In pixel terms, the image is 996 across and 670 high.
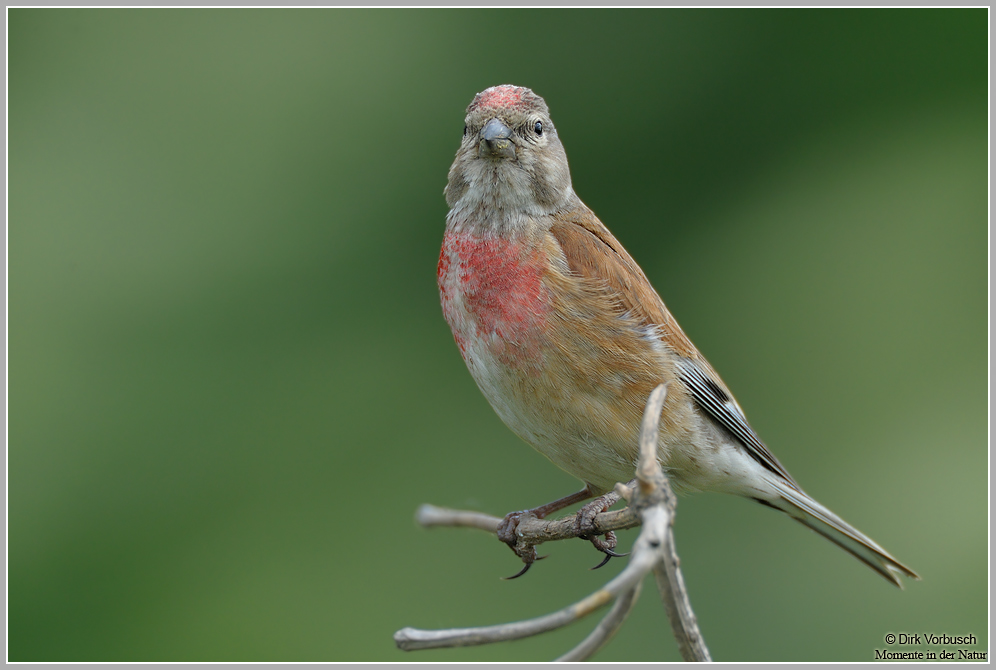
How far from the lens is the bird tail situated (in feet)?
9.14

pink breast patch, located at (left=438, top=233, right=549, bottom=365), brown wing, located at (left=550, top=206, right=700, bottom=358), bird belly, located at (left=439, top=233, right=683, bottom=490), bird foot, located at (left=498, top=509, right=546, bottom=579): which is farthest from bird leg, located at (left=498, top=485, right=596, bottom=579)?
brown wing, located at (left=550, top=206, right=700, bottom=358)

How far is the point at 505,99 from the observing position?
262 cm

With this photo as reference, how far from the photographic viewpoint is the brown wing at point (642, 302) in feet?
8.73

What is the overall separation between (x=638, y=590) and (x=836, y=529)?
1881 millimetres

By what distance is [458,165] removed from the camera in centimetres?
276

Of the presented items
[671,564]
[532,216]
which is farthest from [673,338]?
[671,564]

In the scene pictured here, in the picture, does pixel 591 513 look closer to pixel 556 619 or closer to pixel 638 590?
pixel 638 590

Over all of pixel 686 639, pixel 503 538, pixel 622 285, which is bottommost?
pixel 503 538

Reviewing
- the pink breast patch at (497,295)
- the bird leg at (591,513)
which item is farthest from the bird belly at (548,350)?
the bird leg at (591,513)

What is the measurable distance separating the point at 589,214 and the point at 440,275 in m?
0.64

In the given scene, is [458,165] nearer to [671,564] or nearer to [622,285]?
[622,285]

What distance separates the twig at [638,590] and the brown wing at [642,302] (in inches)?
38.4

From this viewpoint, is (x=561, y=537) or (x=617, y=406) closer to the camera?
(x=561, y=537)

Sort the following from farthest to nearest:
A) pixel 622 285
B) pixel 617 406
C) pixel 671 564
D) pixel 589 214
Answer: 1. pixel 589 214
2. pixel 622 285
3. pixel 617 406
4. pixel 671 564
